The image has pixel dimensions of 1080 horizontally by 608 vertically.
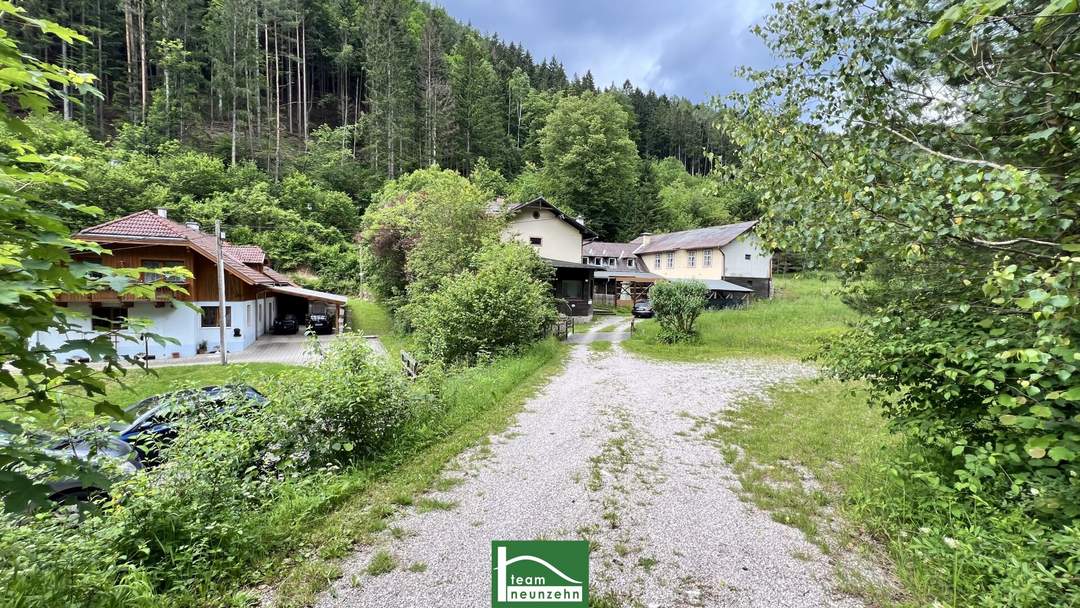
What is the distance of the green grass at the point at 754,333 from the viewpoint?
16016 millimetres

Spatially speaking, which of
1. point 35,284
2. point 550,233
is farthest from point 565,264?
point 35,284

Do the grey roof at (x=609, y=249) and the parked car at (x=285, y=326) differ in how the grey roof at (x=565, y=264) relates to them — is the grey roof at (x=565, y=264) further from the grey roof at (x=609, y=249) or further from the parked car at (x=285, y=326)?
the parked car at (x=285, y=326)

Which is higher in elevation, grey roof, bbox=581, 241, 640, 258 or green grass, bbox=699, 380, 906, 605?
grey roof, bbox=581, 241, 640, 258

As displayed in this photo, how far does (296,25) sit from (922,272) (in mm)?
63855

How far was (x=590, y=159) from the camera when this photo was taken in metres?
45.8

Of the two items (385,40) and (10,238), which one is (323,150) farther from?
(10,238)

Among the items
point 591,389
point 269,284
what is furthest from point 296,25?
point 591,389

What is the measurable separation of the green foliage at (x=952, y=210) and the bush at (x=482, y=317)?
27.7ft

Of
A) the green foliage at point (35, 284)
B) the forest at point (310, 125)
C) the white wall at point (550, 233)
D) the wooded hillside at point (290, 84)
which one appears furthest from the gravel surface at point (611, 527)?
the wooded hillside at point (290, 84)

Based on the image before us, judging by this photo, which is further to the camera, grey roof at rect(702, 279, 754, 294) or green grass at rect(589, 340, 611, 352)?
grey roof at rect(702, 279, 754, 294)

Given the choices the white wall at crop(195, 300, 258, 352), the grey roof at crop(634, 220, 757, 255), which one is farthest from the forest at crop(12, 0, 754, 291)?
the white wall at crop(195, 300, 258, 352)

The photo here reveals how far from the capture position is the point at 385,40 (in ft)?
148

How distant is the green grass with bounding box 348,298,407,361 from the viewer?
20500mm

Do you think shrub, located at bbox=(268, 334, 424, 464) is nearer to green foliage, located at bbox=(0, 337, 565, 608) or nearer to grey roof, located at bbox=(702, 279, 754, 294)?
green foliage, located at bbox=(0, 337, 565, 608)
